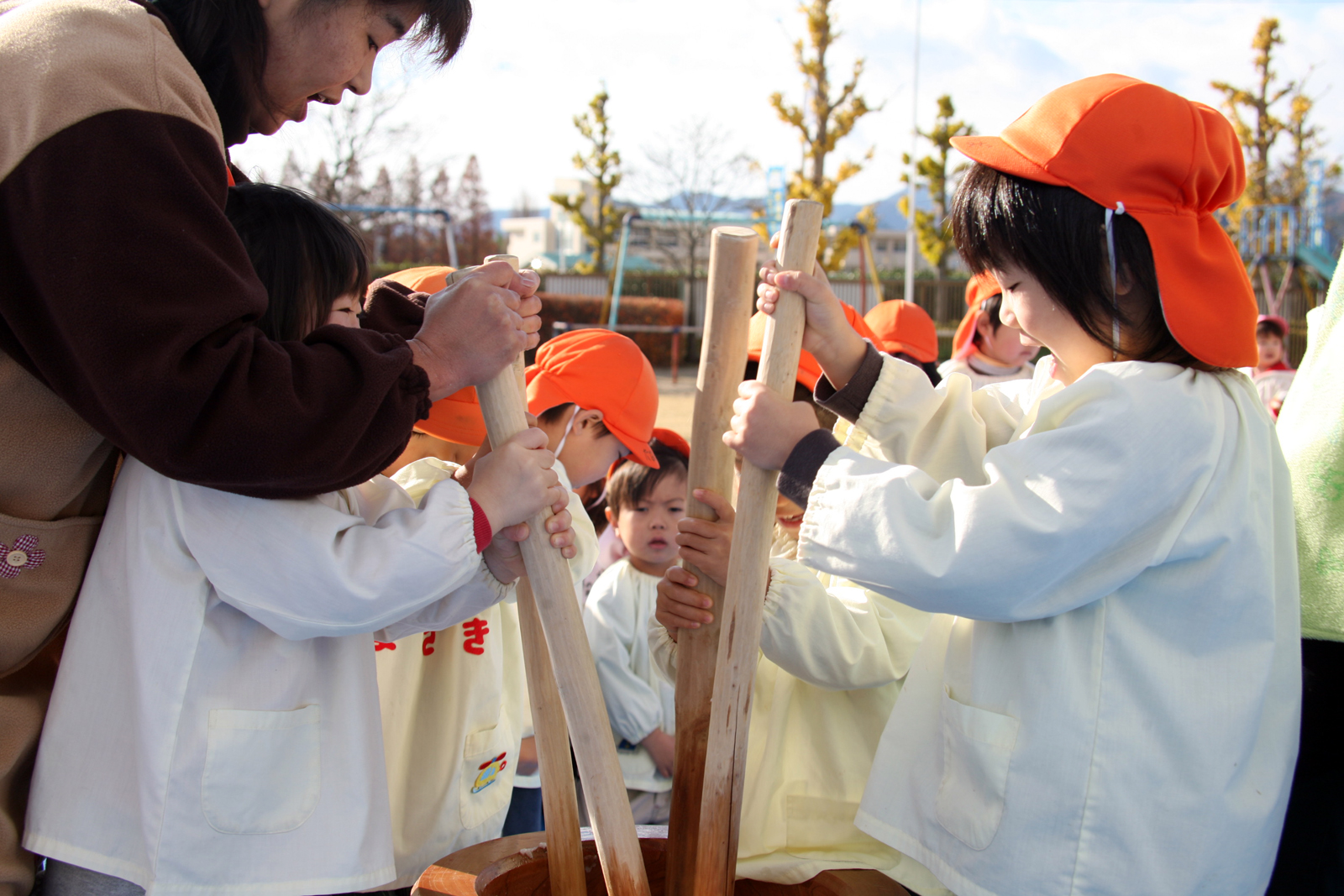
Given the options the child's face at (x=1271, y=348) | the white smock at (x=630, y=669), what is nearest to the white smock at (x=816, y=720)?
the white smock at (x=630, y=669)

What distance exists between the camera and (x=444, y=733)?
1944mm

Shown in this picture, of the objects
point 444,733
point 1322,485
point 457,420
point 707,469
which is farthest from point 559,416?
point 1322,485

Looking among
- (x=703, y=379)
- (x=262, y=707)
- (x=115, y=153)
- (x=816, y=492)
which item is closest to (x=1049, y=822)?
(x=816, y=492)

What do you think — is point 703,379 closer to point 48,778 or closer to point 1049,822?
point 1049,822

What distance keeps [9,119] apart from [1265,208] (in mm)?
20384

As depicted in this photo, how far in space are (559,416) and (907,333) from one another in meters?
2.52

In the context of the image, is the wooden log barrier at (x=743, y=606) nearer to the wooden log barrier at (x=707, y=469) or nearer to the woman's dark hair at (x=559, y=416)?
the wooden log barrier at (x=707, y=469)

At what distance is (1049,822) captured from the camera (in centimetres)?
124

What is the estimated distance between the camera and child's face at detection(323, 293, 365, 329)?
1427mm

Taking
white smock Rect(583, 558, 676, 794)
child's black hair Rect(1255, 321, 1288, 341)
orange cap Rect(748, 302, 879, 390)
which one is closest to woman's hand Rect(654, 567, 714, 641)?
orange cap Rect(748, 302, 879, 390)

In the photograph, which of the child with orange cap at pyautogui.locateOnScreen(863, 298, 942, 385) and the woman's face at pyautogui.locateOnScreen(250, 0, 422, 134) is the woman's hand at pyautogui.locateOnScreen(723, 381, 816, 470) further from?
the child with orange cap at pyautogui.locateOnScreen(863, 298, 942, 385)

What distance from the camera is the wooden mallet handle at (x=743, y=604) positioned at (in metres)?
1.32

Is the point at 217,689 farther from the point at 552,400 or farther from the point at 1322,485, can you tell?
the point at 1322,485

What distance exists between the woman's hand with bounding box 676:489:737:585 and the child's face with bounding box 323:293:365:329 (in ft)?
1.95
